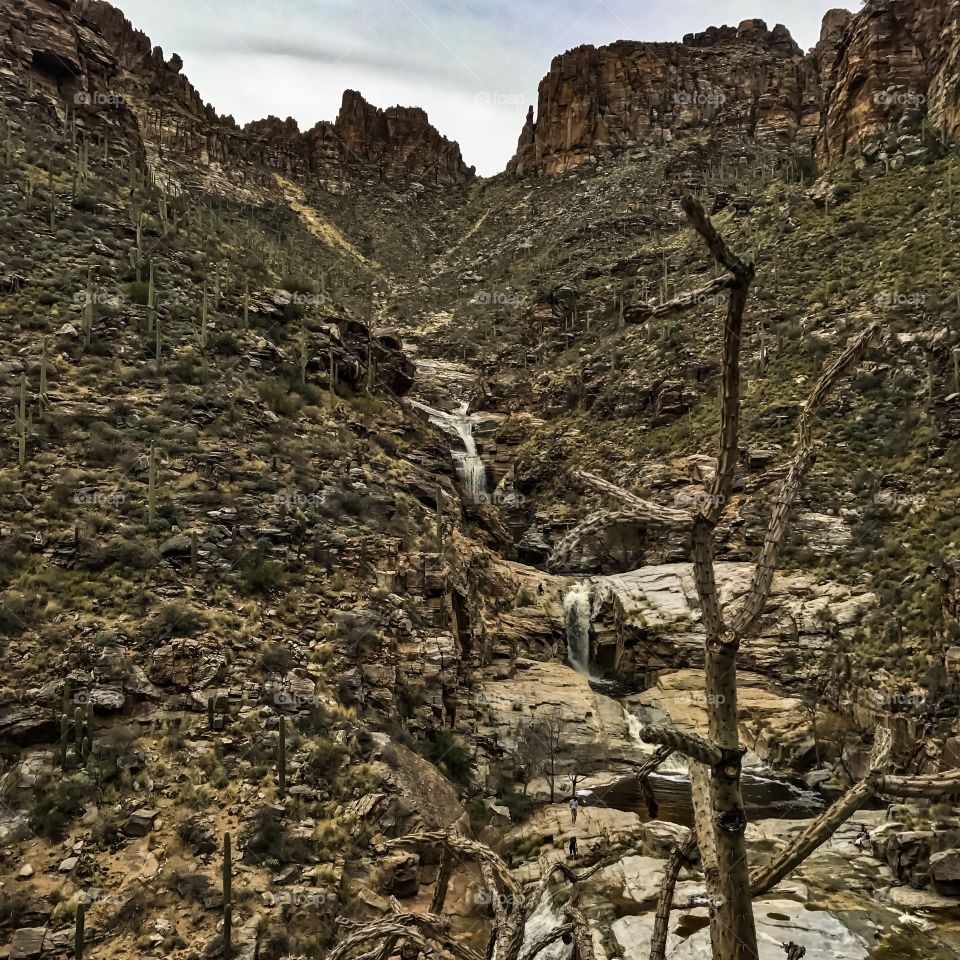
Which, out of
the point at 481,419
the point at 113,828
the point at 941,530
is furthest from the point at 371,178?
the point at 113,828

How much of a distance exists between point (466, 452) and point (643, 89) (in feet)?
198

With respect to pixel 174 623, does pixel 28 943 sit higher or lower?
lower

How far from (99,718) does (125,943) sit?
3.73m

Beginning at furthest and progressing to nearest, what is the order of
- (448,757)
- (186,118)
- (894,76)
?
(186,118), (894,76), (448,757)

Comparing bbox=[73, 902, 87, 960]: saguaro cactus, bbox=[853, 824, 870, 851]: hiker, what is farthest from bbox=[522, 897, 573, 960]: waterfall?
bbox=[853, 824, 870, 851]: hiker

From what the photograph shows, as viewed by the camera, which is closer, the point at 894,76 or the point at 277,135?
the point at 894,76

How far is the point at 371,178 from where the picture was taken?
8500 cm

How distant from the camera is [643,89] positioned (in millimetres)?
76875

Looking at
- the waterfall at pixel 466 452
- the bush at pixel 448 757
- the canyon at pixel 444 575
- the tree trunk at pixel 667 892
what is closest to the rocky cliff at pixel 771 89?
the canyon at pixel 444 575

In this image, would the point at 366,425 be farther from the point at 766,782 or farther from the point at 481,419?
the point at 481,419

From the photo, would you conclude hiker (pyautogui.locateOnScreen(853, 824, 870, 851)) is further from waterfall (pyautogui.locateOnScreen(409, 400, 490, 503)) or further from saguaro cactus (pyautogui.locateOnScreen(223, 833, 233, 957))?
waterfall (pyautogui.locateOnScreen(409, 400, 490, 503))

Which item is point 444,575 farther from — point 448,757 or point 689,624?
point 689,624

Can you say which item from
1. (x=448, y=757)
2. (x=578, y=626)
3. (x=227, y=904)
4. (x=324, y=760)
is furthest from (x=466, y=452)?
(x=227, y=904)

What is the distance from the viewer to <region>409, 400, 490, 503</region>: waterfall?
37250mm
